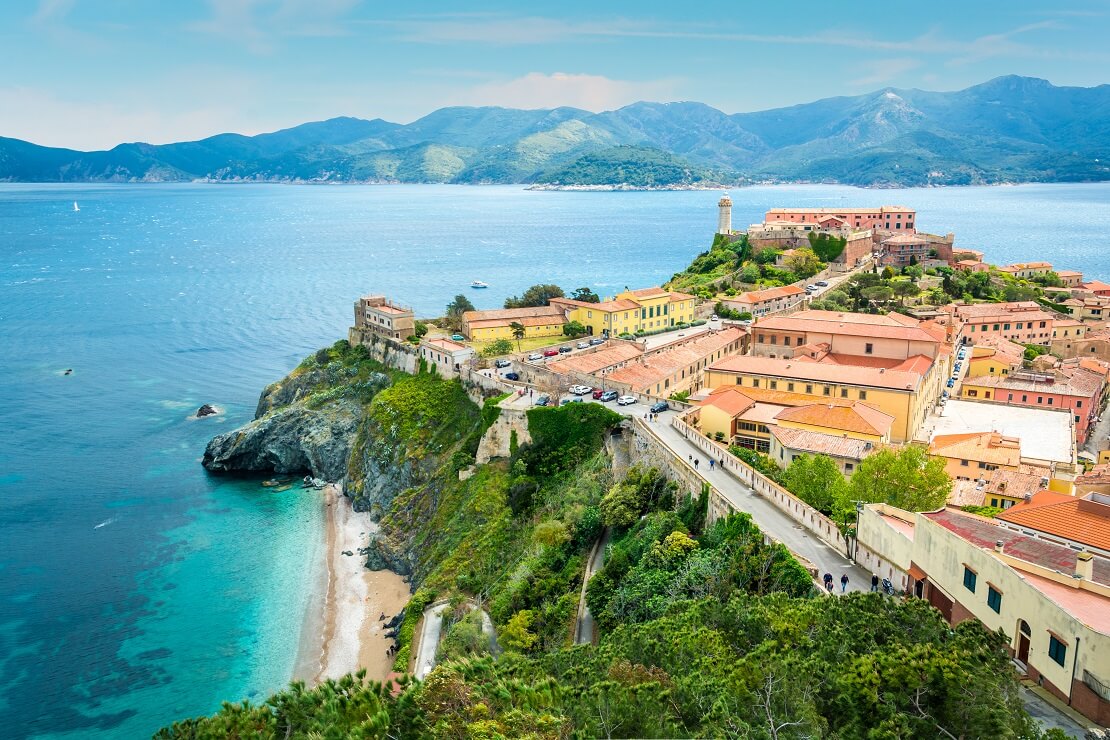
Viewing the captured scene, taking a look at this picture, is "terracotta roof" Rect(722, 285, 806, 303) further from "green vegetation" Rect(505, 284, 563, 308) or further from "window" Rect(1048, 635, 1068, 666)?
"window" Rect(1048, 635, 1068, 666)

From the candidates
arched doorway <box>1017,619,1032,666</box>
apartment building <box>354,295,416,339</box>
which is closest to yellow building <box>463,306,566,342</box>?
apartment building <box>354,295,416,339</box>

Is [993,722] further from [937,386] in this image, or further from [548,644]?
[937,386]

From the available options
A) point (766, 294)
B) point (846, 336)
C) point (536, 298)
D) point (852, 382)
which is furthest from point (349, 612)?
point (766, 294)

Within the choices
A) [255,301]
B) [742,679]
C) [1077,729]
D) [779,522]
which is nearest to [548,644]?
[779,522]

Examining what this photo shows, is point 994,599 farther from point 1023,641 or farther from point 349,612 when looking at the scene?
point 349,612

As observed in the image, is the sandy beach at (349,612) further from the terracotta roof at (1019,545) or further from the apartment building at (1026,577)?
the terracotta roof at (1019,545)

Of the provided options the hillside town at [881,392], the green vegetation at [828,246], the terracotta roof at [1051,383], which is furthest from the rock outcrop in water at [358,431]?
the green vegetation at [828,246]
